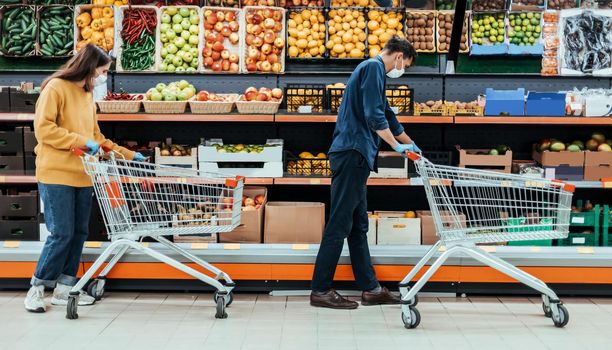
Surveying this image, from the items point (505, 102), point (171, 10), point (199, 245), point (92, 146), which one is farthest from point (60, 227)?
point (505, 102)

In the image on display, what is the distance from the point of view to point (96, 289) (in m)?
5.31

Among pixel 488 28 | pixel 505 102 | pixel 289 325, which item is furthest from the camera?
pixel 488 28

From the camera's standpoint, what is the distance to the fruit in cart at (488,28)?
21.5 ft

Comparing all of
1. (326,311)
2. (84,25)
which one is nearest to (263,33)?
(84,25)

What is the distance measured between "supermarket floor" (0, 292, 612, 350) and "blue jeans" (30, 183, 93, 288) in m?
0.28

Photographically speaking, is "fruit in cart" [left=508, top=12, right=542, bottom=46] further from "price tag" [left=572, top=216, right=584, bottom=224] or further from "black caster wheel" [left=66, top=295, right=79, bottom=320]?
"black caster wheel" [left=66, top=295, right=79, bottom=320]

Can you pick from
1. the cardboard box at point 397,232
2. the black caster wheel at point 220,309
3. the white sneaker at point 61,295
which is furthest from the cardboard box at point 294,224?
the white sneaker at point 61,295

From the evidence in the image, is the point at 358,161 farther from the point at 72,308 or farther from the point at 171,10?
the point at 171,10

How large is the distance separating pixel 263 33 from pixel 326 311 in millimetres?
2520

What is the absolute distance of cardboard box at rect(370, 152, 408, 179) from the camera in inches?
228

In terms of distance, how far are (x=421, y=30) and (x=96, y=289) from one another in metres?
3.33

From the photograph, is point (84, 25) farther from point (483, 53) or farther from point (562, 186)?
point (562, 186)

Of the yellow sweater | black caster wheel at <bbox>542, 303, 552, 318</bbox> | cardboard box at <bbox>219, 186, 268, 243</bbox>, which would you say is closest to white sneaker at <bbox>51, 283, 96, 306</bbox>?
the yellow sweater

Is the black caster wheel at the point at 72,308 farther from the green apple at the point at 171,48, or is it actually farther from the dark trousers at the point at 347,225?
the green apple at the point at 171,48
